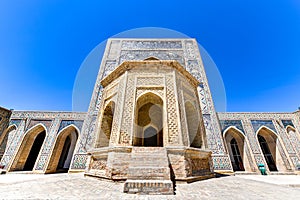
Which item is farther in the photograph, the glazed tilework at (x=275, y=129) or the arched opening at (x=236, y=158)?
the arched opening at (x=236, y=158)

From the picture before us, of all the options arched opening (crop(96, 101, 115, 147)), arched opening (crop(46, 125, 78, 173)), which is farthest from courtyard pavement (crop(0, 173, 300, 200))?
arched opening (crop(46, 125, 78, 173))

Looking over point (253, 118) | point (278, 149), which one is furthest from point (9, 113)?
point (278, 149)

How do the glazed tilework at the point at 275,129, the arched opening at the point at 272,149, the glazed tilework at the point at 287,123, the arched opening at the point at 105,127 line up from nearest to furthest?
the arched opening at the point at 105,127 → the glazed tilework at the point at 275,129 → the arched opening at the point at 272,149 → the glazed tilework at the point at 287,123

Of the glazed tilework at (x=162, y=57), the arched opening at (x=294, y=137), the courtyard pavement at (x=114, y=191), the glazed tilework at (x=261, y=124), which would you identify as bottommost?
the courtyard pavement at (x=114, y=191)

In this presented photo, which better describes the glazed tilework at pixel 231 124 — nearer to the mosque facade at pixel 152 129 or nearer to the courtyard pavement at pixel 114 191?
the mosque facade at pixel 152 129

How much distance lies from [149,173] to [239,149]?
8621 millimetres

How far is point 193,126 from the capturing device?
5.92 metres

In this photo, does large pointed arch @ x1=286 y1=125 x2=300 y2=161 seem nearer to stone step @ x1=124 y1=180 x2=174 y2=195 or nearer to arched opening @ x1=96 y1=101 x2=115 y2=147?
stone step @ x1=124 y1=180 x2=174 y2=195

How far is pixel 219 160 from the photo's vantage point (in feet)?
21.7

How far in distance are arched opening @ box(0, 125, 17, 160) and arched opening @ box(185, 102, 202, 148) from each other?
10.9 meters

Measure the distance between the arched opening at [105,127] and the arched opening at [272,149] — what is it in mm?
9770

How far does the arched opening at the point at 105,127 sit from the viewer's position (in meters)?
5.45

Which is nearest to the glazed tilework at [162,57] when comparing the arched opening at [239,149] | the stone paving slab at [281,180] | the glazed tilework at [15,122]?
the stone paving slab at [281,180]

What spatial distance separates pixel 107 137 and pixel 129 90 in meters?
2.25
